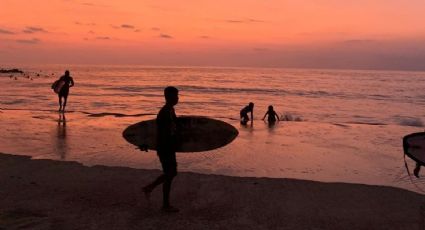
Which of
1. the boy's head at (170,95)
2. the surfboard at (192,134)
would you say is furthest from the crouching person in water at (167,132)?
the surfboard at (192,134)

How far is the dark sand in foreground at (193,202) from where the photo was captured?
6578 mm

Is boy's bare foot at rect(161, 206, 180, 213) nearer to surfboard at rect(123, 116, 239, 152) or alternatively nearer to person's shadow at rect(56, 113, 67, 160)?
surfboard at rect(123, 116, 239, 152)

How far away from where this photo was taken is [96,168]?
32.7 ft

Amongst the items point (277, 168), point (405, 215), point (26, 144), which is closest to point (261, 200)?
point (405, 215)

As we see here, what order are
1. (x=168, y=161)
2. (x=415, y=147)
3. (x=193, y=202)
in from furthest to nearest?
(x=193, y=202) < (x=168, y=161) < (x=415, y=147)

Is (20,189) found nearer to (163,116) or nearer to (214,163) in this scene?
(163,116)

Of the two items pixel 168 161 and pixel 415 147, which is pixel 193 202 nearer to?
pixel 168 161

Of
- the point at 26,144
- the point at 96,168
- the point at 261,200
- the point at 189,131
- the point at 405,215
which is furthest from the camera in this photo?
the point at 26,144

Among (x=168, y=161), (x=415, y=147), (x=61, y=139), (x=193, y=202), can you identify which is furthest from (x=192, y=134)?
(x=61, y=139)

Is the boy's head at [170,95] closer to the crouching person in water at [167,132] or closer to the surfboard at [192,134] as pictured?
the crouching person in water at [167,132]

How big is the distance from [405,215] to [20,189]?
266 inches

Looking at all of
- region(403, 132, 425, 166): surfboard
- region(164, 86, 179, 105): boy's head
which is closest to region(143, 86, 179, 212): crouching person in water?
region(164, 86, 179, 105): boy's head

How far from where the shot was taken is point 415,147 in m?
6.36

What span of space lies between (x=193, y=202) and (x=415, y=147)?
3643 millimetres
